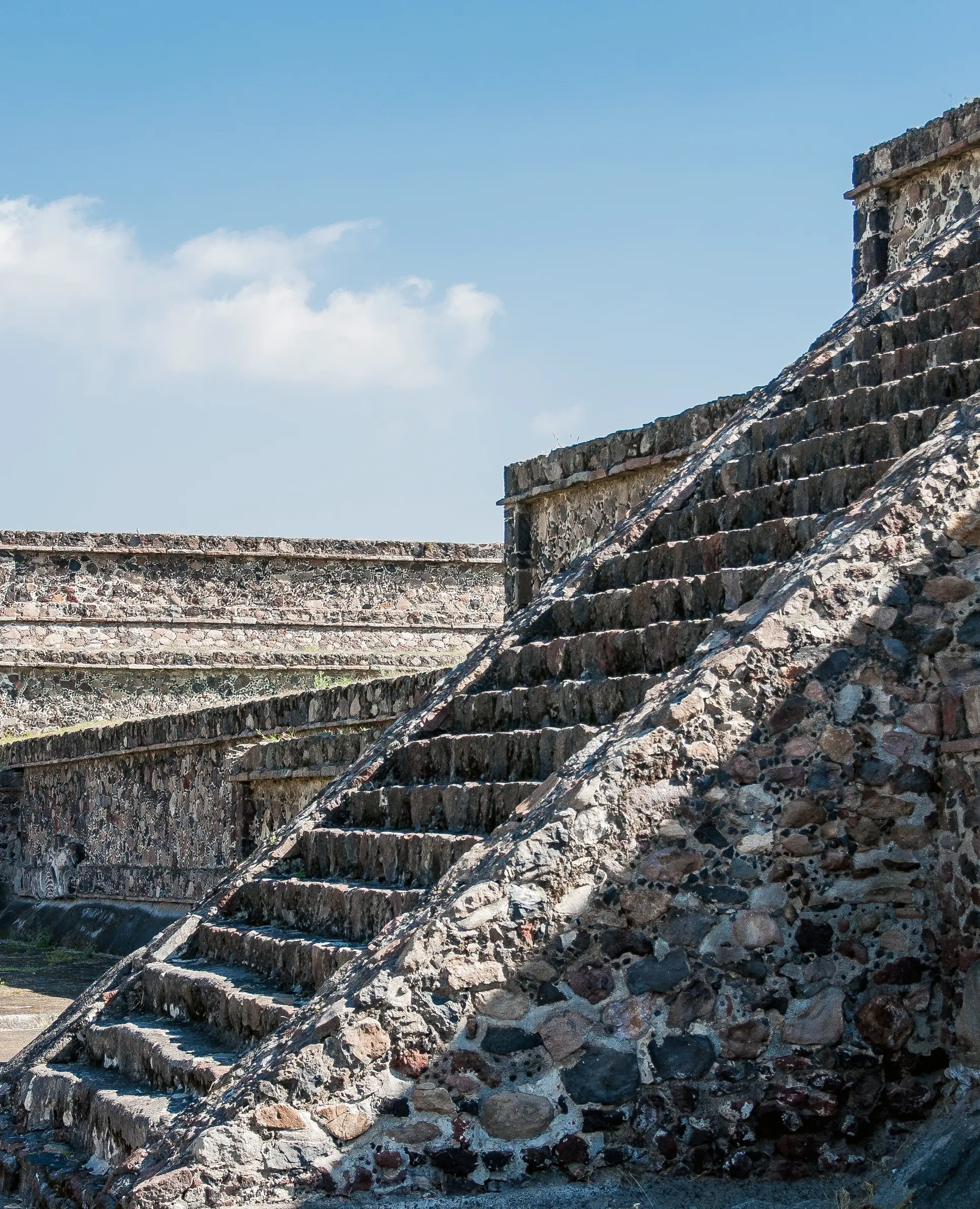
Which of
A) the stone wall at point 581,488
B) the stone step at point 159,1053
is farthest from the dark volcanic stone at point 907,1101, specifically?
the stone wall at point 581,488

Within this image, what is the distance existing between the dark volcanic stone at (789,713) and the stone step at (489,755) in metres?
1.07

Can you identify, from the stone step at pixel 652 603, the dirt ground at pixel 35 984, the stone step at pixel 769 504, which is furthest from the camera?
the dirt ground at pixel 35 984

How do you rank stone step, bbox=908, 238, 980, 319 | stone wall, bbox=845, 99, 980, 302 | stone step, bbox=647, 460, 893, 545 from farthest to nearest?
stone wall, bbox=845, 99, 980, 302 → stone step, bbox=908, 238, 980, 319 → stone step, bbox=647, 460, 893, 545

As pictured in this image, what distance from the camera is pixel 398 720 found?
7891 millimetres

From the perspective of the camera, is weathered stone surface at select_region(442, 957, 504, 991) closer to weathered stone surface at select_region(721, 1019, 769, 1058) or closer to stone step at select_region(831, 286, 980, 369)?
weathered stone surface at select_region(721, 1019, 769, 1058)

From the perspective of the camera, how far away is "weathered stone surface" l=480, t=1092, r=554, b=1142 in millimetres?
4863

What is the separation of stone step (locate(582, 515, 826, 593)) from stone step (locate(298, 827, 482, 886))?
1.61m

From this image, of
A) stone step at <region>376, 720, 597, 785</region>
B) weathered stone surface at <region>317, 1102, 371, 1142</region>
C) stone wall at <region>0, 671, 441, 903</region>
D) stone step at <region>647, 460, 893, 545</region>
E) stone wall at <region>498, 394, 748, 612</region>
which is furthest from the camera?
stone wall at <region>0, 671, 441, 903</region>

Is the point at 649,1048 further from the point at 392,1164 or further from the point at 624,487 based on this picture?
the point at 624,487

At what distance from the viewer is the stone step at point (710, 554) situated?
22.0ft

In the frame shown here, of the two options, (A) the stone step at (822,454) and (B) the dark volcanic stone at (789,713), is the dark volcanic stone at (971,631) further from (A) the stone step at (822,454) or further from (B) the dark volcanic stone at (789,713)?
(A) the stone step at (822,454)

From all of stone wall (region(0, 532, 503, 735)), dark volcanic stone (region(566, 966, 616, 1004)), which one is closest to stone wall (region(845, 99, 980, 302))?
dark volcanic stone (region(566, 966, 616, 1004))

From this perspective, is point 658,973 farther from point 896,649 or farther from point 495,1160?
point 896,649

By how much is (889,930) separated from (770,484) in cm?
261
